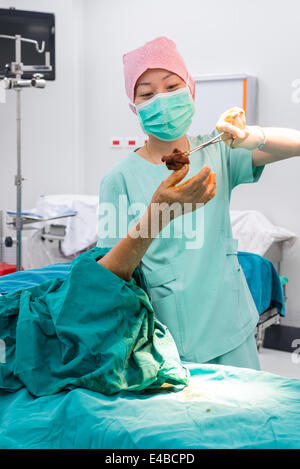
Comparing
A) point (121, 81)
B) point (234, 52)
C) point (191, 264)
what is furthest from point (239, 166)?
point (121, 81)

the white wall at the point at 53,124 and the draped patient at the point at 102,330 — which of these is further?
the white wall at the point at 53,124

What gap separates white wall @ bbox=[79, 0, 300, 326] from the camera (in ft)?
13.0

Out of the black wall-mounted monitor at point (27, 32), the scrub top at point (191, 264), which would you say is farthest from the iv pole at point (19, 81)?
the scrub top at point (191, 264)

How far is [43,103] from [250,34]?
1907 millimetres

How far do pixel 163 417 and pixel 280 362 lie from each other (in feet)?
8.67

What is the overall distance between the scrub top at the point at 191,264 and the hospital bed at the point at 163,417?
0.22 meters

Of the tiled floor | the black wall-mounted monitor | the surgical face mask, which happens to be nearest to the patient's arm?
the surgical face mask

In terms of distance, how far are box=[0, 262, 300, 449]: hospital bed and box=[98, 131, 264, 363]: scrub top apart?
0.72ft

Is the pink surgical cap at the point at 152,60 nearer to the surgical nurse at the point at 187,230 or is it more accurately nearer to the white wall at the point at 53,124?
the surgical nurse at the point at 187,230

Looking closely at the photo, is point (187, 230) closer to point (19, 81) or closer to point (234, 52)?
point (19, 81)

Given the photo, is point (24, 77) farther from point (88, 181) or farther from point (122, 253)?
point (122, 253)

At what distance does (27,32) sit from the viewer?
3801 mm

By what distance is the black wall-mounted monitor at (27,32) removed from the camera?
12.2ft

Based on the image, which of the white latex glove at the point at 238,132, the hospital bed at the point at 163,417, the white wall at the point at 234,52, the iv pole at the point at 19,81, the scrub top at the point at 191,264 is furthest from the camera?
the white wall at the point at 234,52
